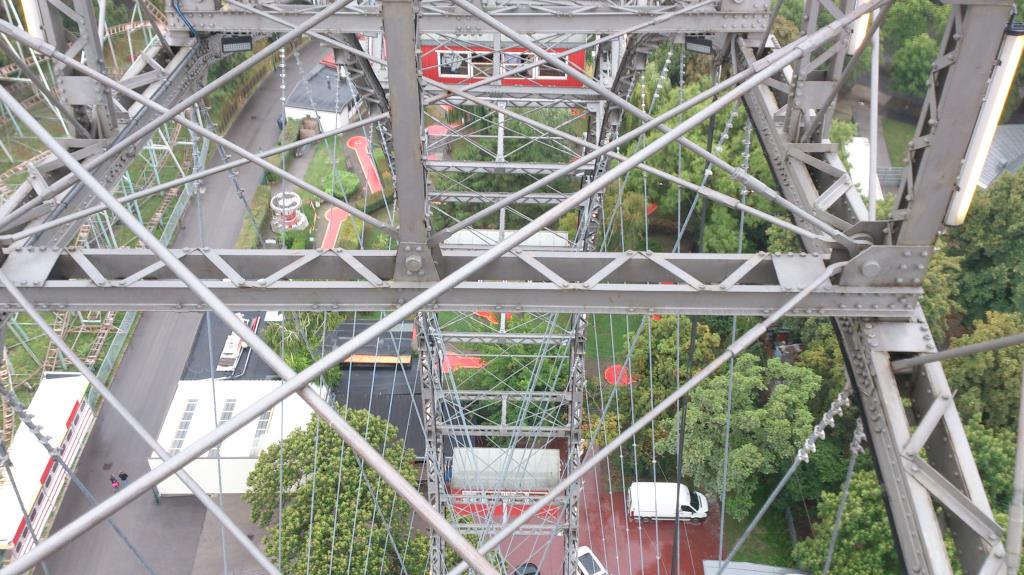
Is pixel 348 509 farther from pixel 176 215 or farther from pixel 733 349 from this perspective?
pixel 176 215

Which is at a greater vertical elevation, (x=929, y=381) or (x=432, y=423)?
(x=432, y=423)

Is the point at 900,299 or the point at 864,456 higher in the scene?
the point at 864,456

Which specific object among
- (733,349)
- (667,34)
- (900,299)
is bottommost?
(733,349)

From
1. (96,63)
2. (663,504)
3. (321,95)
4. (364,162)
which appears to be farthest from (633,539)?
(321,95)

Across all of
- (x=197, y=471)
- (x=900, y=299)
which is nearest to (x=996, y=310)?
(x=900, y=299)

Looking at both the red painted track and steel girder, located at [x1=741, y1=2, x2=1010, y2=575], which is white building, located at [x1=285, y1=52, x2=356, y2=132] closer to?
the red painted track

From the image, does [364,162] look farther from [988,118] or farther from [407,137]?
[988,118]

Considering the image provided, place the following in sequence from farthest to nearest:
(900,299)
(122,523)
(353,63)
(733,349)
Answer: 1. (122,523)
2. (353,63)
3. (900,299)
4. (733,349)
